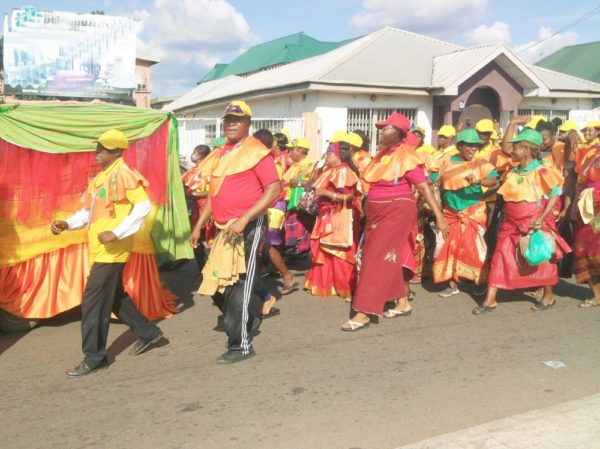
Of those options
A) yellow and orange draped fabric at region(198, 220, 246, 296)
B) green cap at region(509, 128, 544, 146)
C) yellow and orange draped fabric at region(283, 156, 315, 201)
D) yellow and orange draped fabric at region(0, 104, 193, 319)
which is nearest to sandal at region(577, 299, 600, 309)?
green cap at region(509, 128, 544, 146)

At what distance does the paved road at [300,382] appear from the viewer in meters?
3.47

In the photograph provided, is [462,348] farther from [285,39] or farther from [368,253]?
[285,39]

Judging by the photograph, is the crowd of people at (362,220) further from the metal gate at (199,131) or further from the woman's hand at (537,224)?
the metal gate at (199,131)

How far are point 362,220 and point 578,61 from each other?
26.3m

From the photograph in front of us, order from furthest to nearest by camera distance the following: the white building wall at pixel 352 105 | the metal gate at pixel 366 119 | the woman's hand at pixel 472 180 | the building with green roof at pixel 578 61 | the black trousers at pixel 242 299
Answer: the building with green roof at pixel 578 61 < the metal gate at pixel 366 119 < the white building wall at pixel 352 105 < the woman's hand at pixel 472 180 < the black trousers at pixel 242 299

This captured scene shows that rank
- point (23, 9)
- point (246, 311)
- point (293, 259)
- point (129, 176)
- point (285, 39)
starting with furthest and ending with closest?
point (285, 39) < point (23, 9) < point (293, 259) < point (246, 311) < point (129, 176)

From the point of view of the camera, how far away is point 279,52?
30484mm

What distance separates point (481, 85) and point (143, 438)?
16.1 meters

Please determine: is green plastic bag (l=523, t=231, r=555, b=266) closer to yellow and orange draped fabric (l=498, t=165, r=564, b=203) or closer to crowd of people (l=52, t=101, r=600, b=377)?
crowd of people (l=52, t=101, r=600, b=377)

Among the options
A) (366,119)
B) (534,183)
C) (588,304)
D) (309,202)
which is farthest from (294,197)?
(366,119)

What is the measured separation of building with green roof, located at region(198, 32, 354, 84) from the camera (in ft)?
96.6

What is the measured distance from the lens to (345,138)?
6652mm

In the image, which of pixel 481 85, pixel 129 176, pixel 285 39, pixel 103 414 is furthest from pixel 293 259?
pixel 285 39

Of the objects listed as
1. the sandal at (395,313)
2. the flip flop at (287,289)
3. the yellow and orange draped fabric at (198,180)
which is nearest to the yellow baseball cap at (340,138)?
the yellow and orange draped fabric at (198,180)
